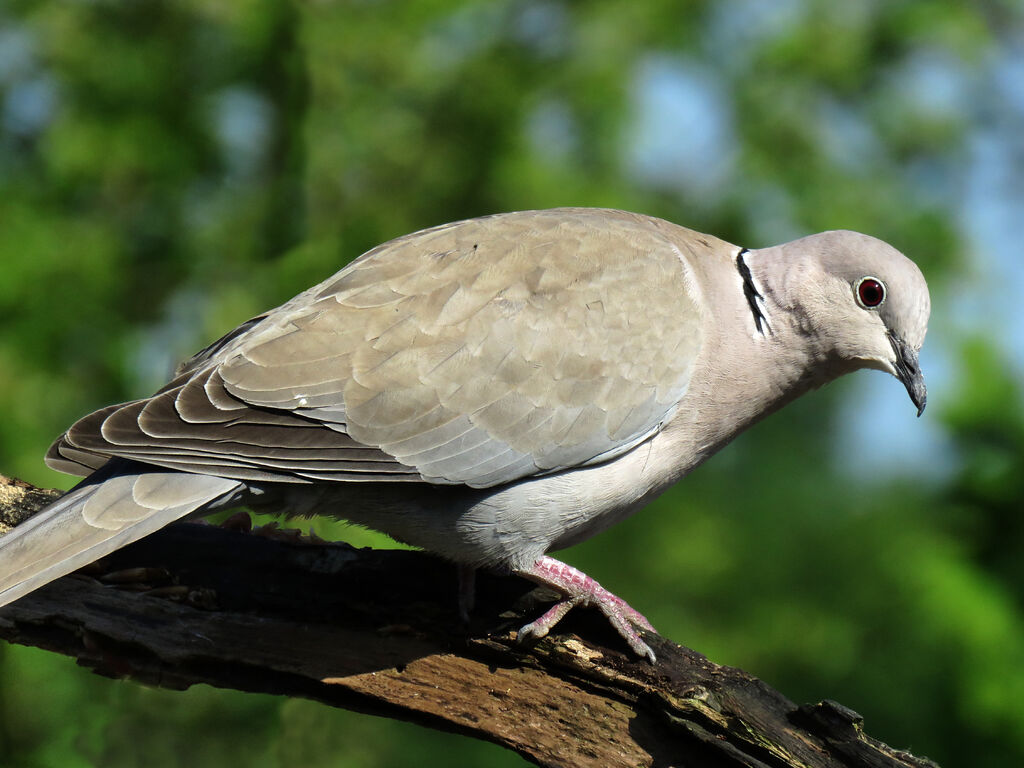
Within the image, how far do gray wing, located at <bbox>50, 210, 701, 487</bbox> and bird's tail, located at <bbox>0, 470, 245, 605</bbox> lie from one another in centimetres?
8

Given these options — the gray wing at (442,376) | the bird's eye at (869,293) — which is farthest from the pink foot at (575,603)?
the bird's eye at (869,293)

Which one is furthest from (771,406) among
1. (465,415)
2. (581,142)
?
(581,142)

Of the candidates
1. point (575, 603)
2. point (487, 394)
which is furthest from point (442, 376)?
point (575, 603)

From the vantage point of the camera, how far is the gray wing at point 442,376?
2.71 metres

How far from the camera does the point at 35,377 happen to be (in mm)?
4398

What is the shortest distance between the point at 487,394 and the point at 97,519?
3.51 ft

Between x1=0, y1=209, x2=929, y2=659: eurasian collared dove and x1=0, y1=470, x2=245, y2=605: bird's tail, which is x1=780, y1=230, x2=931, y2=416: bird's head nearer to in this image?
x1=0, y1=209, x2=929, y2=659: eurasian collared dove

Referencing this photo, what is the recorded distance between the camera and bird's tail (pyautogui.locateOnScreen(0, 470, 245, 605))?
2510 millimetres

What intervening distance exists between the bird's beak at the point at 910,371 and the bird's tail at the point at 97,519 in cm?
203

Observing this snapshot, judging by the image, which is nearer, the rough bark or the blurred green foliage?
the rough bark

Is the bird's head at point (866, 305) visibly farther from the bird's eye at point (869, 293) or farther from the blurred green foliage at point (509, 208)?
the blurred green foliage at point (509, 208)

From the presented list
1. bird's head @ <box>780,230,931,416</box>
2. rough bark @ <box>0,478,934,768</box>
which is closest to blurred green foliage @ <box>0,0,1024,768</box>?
rough bark @ <box>0,478,934,768</box>

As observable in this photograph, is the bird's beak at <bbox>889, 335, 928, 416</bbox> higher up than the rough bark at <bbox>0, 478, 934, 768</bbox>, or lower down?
higher up

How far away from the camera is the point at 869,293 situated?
3.18 meters
